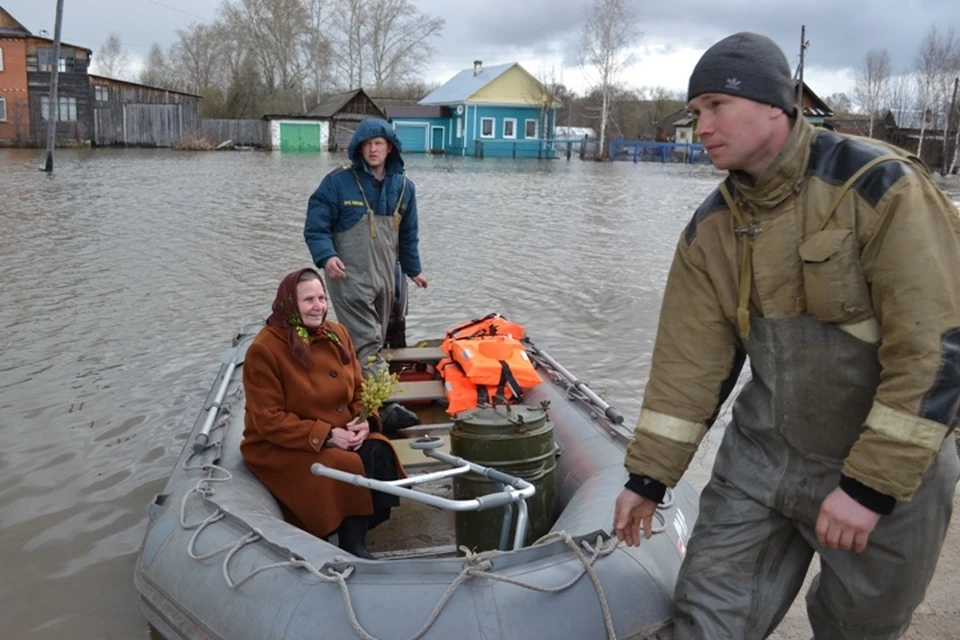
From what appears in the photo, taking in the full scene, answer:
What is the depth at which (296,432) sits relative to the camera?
3.50m

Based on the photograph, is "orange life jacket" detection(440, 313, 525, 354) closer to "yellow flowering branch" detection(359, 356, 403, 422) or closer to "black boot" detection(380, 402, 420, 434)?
"black boot" detection(380, 402, 420, 434)

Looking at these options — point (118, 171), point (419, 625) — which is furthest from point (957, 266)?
point (118, 171)

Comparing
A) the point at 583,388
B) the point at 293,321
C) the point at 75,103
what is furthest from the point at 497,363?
the point at 75,103

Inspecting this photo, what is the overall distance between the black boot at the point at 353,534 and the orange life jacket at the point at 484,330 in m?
1.98

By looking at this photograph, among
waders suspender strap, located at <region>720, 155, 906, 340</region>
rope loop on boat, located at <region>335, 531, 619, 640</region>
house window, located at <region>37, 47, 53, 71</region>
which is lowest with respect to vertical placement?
rope loop on boat, located at <region>335, 531, 619, 640</region>

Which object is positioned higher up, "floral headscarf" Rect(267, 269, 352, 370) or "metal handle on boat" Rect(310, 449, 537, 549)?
"floral headscarf" Rect(267, 269, 352, 370)

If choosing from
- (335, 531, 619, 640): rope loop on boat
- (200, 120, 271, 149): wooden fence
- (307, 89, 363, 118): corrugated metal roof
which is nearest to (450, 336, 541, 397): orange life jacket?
(335, 531, 619, 640): rope loop on boat

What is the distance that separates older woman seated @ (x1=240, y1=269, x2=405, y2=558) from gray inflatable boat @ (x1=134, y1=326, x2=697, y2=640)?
0.46ft

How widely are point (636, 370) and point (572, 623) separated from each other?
17.2 ft

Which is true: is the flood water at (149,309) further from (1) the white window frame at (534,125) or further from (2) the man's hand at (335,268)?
(1) the white window frame at (534,125)

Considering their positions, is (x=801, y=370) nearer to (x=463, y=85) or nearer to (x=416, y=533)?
(x=416, y=533)

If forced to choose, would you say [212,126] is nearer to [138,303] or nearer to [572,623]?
[138,303]

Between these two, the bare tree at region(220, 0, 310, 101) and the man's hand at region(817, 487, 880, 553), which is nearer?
the man's hand at region(817, 487, 880, 553)

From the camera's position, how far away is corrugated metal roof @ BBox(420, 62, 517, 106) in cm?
4612
